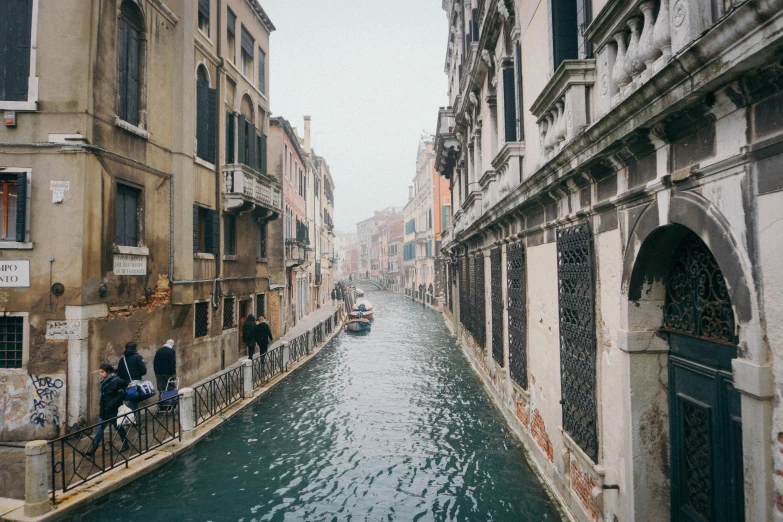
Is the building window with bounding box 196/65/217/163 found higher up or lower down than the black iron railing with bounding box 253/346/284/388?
higher up

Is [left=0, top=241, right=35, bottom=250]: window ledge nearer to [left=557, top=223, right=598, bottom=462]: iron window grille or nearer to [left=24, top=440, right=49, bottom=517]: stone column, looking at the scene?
[left=24, top=440, right=49, bottom=517]: stone column

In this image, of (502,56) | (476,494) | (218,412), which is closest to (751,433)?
(476,494)

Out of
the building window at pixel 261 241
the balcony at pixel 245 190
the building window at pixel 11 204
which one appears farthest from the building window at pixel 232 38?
the building window at pixel 11 204

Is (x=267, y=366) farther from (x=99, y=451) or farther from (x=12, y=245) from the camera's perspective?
(x=12, y=245)

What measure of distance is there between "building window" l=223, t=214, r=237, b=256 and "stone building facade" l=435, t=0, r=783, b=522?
895 cm

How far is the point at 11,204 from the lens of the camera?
7930mm

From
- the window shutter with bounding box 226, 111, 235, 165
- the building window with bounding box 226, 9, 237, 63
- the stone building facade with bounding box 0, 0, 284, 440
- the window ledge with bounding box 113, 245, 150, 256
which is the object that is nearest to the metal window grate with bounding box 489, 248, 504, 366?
the stone building facade with bounding box 0, 0, 284, 440

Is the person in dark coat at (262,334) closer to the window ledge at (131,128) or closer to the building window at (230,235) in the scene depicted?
the building window at (230,235)

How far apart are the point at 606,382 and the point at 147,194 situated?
8888 millimetres

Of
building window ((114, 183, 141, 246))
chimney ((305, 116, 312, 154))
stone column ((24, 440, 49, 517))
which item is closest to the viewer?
stone column ((24, 440, 49, 517))

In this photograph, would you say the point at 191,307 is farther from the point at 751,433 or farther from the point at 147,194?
the point at 751,433

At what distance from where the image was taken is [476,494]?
236 inches

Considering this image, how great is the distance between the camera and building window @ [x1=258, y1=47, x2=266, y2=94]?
15.8m

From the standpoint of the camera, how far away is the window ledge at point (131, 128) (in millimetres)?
8648
